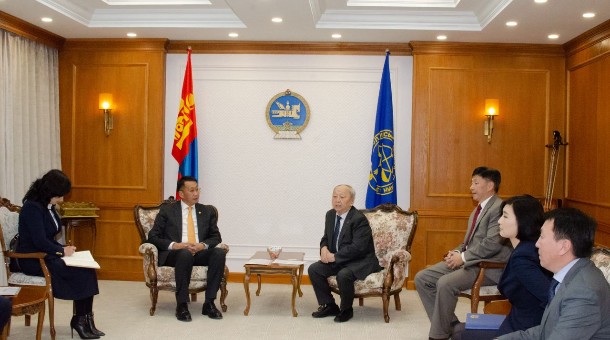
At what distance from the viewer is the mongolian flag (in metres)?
7.98

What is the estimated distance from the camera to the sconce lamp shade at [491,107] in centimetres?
775

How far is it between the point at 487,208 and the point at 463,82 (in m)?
2.69

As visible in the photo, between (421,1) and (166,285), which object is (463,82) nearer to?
(421,1)

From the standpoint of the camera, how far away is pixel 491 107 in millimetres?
7766

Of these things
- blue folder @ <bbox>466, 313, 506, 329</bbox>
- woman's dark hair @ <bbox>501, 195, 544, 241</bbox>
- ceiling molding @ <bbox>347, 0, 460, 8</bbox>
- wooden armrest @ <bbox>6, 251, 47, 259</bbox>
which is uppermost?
ceiling molding @ <bbox>347, 0, 460, 8</bbox>

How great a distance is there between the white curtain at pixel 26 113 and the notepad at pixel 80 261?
→ 1.97 meters

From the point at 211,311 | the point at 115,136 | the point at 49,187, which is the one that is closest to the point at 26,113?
the point at 115,136

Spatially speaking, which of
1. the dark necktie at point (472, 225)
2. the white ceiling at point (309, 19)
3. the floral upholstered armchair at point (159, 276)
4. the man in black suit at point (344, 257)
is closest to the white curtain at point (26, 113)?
the white ceiling at point (309, 19)

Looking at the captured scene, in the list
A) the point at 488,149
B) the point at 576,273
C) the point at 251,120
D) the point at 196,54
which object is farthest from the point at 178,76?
the point at 576,273

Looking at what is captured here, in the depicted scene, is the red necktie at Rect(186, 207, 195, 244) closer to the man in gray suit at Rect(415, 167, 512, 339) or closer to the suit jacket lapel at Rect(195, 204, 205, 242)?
the suit jacket lapel at Rect(195, 204, 205, 242)

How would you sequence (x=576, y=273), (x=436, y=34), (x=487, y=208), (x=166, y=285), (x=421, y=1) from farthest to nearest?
1. (x=436, y=34)
2. (x=421, y=1)
3. (x=166, y=285)
4. (x=487, y=208)
5. (x=576, y=273)

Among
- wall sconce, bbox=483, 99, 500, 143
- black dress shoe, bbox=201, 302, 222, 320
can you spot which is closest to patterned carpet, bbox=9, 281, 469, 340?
black dress shoe, bbox=201, 302, 222, 320

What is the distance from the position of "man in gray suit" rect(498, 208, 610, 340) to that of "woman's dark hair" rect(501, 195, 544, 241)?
0.76 m

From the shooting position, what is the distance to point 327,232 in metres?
6.60
